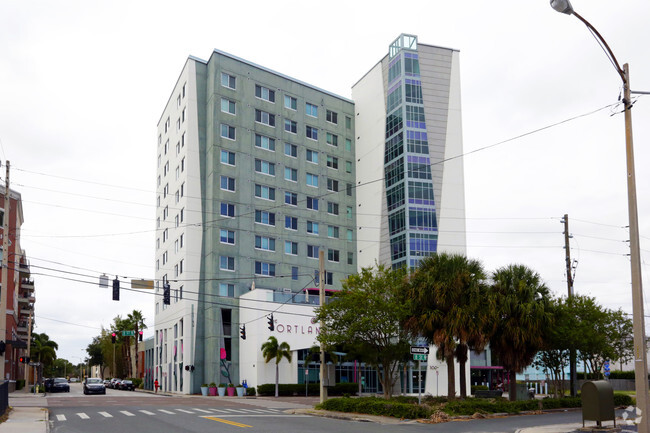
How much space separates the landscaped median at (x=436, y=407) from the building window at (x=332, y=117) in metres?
54.6

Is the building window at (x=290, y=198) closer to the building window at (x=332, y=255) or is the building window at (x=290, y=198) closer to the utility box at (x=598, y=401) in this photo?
the building window at (x=332, y=255)

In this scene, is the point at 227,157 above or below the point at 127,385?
above

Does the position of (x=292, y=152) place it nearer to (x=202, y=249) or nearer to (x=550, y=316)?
(x=202, y=249)

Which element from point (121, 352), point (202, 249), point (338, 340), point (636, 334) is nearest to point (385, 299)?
point (338, 340)

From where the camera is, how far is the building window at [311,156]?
8150 centimetres

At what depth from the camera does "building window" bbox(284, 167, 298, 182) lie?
7875 centimetres

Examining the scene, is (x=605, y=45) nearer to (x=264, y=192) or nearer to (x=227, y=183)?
(x=227, y=183)

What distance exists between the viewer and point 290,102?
80.9 metres

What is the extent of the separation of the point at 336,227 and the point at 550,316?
49.3m

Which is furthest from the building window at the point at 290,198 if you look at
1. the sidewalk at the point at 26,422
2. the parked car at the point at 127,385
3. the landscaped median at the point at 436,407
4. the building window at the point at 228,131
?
the sidewalk at the point at 26,422

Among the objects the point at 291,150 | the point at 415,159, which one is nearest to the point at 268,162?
the point at 291,150

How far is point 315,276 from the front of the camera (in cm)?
7888

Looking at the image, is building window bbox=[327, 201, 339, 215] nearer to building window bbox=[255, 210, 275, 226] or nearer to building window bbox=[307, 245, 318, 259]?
building window bbox=[307, 245, 318, 259]

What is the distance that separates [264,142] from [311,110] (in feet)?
30.5
